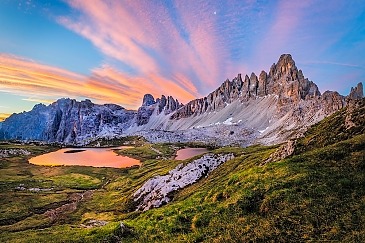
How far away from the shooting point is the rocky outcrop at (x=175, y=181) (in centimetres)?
A: 6850

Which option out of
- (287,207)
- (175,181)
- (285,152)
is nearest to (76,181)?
(175,181)

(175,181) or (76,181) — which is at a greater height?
(175,181)

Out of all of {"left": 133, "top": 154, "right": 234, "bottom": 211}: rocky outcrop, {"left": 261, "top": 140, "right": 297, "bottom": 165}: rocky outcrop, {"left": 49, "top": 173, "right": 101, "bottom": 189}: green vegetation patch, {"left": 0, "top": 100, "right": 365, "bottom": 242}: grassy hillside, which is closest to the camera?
{"left": 0, "top": 100, "right": 365, "bottom": 242}: grassy hillside

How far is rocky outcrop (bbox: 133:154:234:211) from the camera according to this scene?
225ft

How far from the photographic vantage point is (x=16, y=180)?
477 feet

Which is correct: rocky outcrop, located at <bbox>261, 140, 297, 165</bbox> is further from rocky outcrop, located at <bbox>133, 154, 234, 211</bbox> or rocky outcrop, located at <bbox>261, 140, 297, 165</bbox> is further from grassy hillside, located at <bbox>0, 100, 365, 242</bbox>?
rocky outcrop, located at <bbox>133, 154, 234, 211</bbox>

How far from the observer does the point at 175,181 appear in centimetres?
7438

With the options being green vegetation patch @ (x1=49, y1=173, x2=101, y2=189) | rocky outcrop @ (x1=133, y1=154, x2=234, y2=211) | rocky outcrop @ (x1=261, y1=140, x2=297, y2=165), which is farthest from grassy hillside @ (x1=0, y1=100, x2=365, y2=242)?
green vegetation patch @ (x1=49, y1=173, x2=101, y2=189)

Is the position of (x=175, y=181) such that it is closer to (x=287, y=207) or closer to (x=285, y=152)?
(x=285, y=152)

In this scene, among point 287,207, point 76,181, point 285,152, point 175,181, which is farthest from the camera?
point 76,181

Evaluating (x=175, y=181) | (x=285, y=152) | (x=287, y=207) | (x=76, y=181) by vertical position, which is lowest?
(x=76, y=181)

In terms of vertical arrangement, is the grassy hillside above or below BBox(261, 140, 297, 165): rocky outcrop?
below

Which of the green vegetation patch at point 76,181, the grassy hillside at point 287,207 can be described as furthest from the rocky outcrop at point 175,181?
the green vegetation patch at point 76,181

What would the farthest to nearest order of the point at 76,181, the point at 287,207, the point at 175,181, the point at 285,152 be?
1. the point at 76,181
2. the point at 175,181
3. the point at 285,152
4. the point at 287,207
